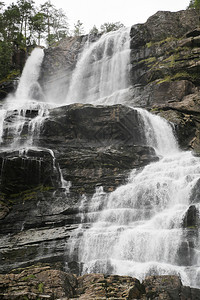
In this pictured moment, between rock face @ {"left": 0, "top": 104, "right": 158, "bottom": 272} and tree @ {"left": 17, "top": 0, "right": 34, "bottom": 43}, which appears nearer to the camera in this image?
rock face @ {"left": 0, "top": 104, "right": 158, "bottom": 272}

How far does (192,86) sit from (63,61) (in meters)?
18.3

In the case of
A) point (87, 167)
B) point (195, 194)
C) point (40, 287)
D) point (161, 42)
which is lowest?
point (40, 287)

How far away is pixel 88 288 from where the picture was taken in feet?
26.2

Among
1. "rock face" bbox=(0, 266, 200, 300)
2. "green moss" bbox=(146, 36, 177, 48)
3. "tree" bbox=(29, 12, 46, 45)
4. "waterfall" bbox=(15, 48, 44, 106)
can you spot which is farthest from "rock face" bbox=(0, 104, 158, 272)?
"tree" bbox=(29, 12, 46, 45)

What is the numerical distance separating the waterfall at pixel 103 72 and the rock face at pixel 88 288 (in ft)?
71.0

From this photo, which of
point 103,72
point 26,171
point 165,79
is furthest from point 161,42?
point 26,171

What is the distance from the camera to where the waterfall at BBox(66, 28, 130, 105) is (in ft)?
98.1

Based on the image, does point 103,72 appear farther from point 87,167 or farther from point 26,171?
point 26,171

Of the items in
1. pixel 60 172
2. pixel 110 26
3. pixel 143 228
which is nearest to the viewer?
pixel 143 228

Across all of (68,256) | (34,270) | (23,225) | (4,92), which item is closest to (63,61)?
(4,92)

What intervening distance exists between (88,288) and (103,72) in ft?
89.5

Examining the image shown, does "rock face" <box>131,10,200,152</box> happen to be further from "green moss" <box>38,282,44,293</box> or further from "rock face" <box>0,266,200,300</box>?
"green moss" <box>38,282,44,293</box>

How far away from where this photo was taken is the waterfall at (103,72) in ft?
98.1

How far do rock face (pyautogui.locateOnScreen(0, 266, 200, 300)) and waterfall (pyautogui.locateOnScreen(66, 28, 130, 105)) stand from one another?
2165 cm
